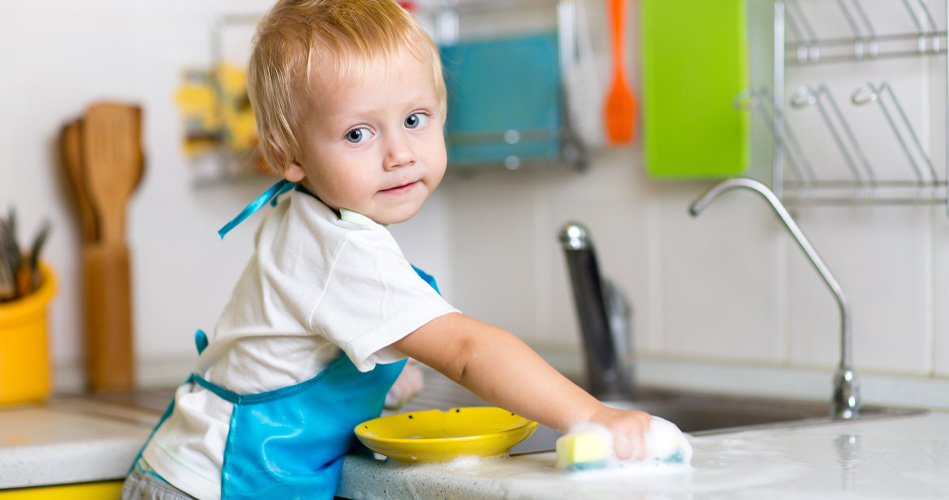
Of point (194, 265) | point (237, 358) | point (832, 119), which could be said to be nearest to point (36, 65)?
point (194, 265)

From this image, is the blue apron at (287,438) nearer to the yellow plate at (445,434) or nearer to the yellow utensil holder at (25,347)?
the yellow plate at (445,434)

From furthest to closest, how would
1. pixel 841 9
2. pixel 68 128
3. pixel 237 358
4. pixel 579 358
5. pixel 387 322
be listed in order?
1. pixel 579 358
2. pixel 68 128
3. pixel 841 9
4. pixel 237 358
5. pixel 387 322

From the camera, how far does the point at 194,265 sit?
62.9 inches

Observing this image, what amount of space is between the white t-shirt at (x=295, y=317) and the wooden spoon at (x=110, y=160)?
1.88 feet

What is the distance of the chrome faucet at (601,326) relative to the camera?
128cm

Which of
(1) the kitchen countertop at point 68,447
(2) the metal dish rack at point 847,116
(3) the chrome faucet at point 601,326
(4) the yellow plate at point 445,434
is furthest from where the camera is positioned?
(3) the chrome faucet at point 601,326

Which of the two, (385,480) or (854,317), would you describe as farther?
(854,317)

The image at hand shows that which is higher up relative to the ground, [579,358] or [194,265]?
[194,265]

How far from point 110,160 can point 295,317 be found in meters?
0.74

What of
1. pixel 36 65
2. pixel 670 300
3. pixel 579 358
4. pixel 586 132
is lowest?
pixel 579 358

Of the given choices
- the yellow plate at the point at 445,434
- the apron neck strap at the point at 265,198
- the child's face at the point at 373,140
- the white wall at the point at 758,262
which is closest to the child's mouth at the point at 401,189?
the child's face at the point at 373,140

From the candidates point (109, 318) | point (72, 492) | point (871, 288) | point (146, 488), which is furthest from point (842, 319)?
point (109, 318)

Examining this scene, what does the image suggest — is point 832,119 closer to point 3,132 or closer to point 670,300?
point 670,300

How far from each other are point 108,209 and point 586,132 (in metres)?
0.72
